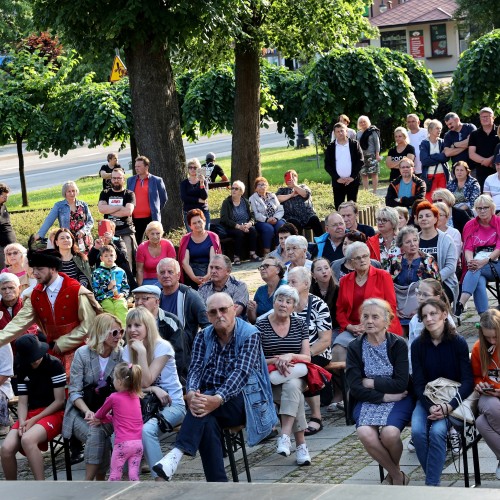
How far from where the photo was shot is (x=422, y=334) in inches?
345

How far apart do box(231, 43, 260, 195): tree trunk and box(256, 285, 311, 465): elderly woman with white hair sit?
13.2 meters

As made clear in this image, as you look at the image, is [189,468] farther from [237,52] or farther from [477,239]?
[237,52]

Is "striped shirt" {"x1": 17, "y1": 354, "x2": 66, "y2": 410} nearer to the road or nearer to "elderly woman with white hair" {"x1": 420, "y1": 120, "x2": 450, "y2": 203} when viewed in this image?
"elderly woman with white hair" {"x1": 420, "y1": 120, "x2": 450, "y2": 203}

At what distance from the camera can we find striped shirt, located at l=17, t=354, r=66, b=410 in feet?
31.8

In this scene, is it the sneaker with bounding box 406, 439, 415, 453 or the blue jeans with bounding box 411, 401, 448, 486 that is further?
the sneaker with bounding box 406, 439, 415, 453

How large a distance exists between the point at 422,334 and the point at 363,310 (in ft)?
1.56

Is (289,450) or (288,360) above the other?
(288,360)

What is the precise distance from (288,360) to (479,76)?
17.0 metres

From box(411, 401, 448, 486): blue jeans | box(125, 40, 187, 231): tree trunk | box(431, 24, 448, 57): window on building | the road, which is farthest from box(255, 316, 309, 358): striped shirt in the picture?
box(431, 24, 448, 57): window on building

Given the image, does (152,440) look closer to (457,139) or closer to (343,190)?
(343,190)

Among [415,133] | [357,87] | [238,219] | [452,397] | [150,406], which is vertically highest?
[357,87]

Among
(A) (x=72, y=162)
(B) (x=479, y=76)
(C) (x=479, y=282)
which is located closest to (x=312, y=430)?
(C) (x=479, y=282)

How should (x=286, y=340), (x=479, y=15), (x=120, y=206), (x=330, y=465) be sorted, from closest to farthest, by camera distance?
(x=330, y=465), (x=286, y=340), (x=120, y=206), (x=479, y=15)

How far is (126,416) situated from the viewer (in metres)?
8.97
